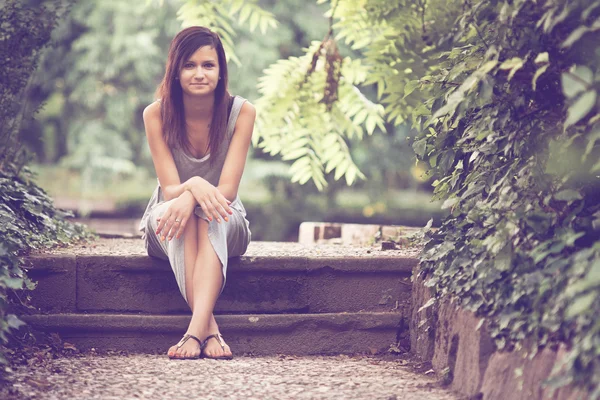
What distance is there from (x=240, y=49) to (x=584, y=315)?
1346 centimetres

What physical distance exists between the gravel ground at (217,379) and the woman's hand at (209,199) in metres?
0.75

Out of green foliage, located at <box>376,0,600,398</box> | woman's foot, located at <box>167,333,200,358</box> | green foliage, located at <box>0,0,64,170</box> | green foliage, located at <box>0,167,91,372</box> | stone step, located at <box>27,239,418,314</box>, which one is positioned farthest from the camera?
green foliage, located at <box>0,0,64,170</box>

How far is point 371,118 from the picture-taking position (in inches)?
244

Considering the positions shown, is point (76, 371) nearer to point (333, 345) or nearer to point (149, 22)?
point (333, 345)

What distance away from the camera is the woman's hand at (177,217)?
4.03 m

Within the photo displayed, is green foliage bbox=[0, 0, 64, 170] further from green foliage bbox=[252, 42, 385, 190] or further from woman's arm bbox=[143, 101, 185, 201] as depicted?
green foliage bbox=[252, 42, 385, 190]

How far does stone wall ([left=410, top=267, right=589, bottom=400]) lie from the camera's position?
277 centimetres

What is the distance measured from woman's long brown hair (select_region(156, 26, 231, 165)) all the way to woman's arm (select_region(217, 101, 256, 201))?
94mm

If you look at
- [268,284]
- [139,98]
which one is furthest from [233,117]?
[139,98]

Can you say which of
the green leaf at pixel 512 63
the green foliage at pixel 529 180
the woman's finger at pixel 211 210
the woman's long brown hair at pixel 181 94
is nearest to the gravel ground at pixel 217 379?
the green foliage at pixel 529 180

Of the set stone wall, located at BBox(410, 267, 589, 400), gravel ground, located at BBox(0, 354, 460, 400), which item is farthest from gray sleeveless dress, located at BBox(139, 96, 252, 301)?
stone wall, located at BBox(410, 267, 589, 400)

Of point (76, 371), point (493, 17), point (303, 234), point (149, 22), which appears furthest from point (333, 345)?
point (149, 22)

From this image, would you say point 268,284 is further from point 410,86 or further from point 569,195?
point 569,195

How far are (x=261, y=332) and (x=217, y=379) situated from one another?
790 millimetres
